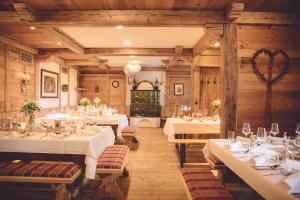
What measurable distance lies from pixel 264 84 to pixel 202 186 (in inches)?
96.8

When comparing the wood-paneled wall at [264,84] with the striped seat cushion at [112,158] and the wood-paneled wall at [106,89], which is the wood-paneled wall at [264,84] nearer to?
the striped seat cushion at [112,158]

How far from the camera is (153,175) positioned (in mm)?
4418

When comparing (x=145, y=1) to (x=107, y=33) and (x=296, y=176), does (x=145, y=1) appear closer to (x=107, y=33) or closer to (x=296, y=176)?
(x=107, y=33)

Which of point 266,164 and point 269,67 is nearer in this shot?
point 266,164

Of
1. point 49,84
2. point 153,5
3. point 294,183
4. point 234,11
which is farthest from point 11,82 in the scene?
point 294,183

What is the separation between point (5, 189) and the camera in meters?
3.24

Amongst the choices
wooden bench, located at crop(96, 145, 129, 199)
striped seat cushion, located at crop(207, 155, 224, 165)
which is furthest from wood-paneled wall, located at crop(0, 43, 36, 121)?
striped seat cushion, located at crop(207, 155, 224, 165)

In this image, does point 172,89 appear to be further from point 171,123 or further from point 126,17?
point 126,17

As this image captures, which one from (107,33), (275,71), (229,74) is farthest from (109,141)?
(275,71)

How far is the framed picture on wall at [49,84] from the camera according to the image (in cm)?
820

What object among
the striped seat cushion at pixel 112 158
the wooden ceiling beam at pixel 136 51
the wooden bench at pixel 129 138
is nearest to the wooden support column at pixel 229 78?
the striped seat cushion at pixel 112 158

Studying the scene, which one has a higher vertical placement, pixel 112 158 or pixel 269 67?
pixel 269 67

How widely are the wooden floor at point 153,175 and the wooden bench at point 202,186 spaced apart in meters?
0.75

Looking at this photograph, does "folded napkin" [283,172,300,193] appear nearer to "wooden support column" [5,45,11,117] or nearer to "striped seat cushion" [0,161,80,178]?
"striped seat cushion" [0,161,80,178]
